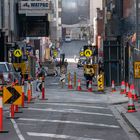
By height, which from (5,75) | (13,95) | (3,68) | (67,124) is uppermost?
(3,68)

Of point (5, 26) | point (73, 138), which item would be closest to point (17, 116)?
point (73, 138)

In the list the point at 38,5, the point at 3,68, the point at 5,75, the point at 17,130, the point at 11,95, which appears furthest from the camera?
the point at 38,5

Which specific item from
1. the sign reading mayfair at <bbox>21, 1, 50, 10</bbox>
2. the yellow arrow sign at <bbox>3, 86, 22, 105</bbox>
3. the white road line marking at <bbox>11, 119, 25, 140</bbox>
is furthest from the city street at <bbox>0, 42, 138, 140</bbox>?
the sign reading mayfair at <bbox>21, 1, 50, 10</bbox>

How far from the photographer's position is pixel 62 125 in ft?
61.4

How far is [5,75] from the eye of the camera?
97.8ft

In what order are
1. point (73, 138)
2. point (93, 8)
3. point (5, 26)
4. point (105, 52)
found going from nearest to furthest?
point (73, 138), point (105, 52), point (5, 26), point (93, 8)

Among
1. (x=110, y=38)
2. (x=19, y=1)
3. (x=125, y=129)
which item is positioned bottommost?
(x=125, y=129)

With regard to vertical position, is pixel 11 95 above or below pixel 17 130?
above

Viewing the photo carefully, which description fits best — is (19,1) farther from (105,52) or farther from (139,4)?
(139,4)

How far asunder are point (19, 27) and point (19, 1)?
17.8 feet

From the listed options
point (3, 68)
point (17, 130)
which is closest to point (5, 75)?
point (3, 68)

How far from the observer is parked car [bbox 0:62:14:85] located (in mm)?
27938

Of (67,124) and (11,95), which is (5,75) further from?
(67,124)

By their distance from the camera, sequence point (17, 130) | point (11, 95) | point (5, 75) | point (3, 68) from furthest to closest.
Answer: point (3, 68) → point (5, 75) → point (11, 95) → point (17, 130)
